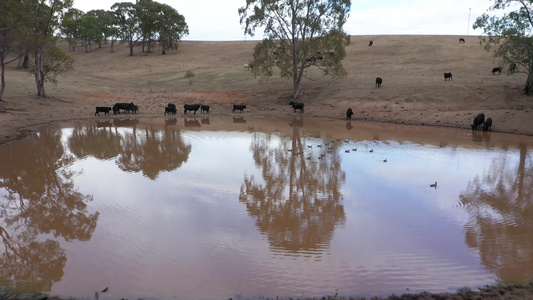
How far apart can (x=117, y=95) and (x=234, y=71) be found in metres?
15.3

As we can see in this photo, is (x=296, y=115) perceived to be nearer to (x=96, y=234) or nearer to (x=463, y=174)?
(x=463, y=174)

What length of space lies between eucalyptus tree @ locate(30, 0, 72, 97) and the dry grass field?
89.8 inches

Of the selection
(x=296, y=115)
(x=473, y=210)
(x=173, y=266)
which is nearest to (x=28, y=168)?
(x=173, y=266)

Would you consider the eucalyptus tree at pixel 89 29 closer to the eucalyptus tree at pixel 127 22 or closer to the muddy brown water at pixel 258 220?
the eucalyptus tree at pixel 127 22

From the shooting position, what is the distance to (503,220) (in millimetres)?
8586

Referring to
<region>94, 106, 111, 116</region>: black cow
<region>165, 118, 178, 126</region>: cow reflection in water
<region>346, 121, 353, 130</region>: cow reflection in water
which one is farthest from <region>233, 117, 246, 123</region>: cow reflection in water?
<region>94, 106, 111, 116</region>: black cow

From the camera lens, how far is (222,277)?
595 centimetres

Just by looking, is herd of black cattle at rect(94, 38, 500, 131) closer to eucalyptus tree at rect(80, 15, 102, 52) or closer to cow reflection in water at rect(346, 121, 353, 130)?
cow reflection in water at rect(346, 121, 353, 130)

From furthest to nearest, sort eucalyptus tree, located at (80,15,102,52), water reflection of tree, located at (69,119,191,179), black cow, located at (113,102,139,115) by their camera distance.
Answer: eucalyptus tree, located at (80,15,102,52)
black cow, located at (113,102,139,115)
water reflection of tree, located at (69,119,191,179)

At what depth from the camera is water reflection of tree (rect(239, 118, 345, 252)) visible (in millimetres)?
7721

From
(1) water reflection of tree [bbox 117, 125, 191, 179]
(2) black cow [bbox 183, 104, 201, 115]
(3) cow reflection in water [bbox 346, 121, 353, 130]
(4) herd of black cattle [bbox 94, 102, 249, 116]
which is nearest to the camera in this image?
(1) water reflection of tree [bbox 117, 125, 191, 179]

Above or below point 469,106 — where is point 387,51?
above

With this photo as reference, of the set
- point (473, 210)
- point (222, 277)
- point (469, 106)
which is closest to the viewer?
point (222, 277)

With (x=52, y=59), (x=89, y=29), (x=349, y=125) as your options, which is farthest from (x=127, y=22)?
(x=349, y=125)
